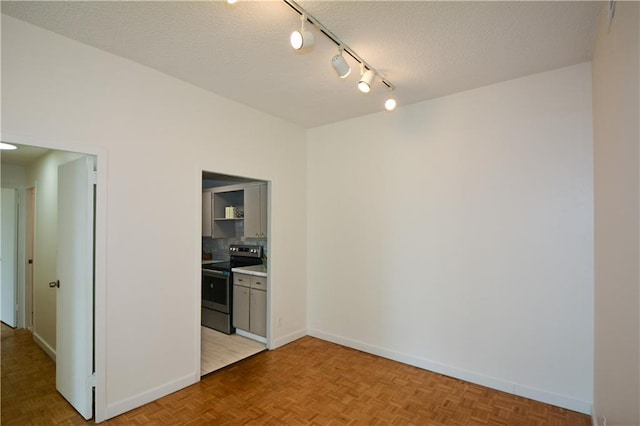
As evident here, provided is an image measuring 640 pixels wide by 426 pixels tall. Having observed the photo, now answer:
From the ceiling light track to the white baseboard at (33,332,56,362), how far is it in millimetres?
4439

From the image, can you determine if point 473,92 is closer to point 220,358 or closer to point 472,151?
point 472,151

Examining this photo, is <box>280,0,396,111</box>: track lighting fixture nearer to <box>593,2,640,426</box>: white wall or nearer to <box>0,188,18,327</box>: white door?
<box>593,2,640,426</box>: white wall

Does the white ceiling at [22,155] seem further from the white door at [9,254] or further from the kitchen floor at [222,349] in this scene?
the kitchen floor at [222,349]

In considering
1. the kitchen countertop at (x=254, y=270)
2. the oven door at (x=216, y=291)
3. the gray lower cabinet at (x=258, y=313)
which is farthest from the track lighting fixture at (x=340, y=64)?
the oven door at (x=216, y=291)

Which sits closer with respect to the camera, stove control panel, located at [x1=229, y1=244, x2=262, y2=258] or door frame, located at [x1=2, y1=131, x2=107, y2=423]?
door frame, located at [x1=2, y1=131, x2=107, y2=423]

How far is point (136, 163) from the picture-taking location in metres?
2.67

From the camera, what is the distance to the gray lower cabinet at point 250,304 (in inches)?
160

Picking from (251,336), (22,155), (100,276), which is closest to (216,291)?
(251,336)

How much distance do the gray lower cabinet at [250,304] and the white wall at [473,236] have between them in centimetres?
82

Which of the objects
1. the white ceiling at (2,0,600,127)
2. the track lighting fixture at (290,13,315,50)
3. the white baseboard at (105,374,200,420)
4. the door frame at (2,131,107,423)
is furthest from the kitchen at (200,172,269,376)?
the track lighting fixture at (290,13,315,50)

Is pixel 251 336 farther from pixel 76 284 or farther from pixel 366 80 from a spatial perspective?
pixel 366 80

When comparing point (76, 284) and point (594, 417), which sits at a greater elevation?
point (76, 284)

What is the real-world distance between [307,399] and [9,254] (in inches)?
210

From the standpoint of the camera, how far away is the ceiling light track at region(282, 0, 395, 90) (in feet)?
6.36
